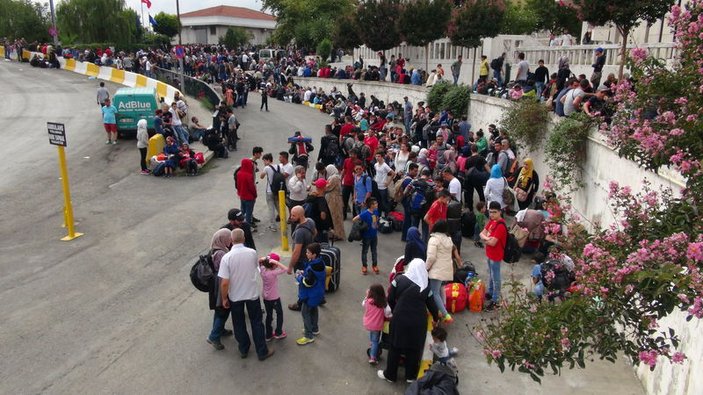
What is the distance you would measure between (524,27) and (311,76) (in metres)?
14.4

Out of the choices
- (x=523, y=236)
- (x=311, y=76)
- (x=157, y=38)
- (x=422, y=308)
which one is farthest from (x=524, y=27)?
(x=157, y=38)

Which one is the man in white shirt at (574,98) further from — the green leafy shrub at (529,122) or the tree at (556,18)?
the tree at (556,18)

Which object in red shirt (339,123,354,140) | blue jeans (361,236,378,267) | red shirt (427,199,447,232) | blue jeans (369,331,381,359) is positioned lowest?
blue jeans (369,331,381,359)

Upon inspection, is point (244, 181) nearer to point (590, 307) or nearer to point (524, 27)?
point (590, 307)

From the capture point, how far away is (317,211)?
10.2 metres

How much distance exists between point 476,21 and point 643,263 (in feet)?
62.2

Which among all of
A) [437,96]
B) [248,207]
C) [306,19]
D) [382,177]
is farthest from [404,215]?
[306,19]

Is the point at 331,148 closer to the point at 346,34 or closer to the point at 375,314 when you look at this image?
the point at 375,314

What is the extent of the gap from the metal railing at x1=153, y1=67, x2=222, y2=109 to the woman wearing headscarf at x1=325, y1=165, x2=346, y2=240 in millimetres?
Result: 17626

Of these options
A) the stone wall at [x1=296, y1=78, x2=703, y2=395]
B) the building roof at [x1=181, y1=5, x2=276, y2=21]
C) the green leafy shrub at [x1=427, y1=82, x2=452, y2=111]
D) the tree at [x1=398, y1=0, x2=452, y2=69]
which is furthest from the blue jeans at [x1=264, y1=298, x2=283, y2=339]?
the building roof at [x1=181, y1=5, x2=276, y2=21]

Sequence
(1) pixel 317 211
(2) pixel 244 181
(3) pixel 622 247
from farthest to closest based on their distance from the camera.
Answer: (2) pixel 244 181, (1) pixel 317 211, (3) pixel 622 247

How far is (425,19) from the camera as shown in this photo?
26.2m

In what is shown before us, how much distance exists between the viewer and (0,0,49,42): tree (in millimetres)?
56250

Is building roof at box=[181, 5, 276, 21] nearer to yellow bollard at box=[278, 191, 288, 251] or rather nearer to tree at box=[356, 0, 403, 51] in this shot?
tree at box=[356, 0, 403, 51]
